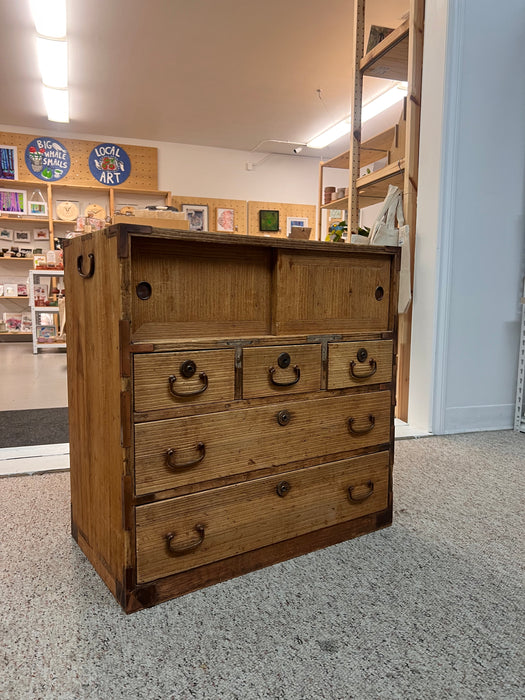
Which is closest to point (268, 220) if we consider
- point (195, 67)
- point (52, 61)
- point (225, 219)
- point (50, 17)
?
point (225, 219)

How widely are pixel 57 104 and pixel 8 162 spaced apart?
181cm

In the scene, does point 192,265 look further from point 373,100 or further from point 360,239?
point 373,100

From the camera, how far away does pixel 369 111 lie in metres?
6.77

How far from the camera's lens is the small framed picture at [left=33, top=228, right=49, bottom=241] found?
8156mm

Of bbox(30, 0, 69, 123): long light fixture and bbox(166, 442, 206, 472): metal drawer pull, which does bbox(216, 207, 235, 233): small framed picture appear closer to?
bbox(30, 0, 69, 123): long light fixture

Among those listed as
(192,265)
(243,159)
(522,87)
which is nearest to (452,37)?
(522,87)

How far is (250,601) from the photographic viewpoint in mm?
1225

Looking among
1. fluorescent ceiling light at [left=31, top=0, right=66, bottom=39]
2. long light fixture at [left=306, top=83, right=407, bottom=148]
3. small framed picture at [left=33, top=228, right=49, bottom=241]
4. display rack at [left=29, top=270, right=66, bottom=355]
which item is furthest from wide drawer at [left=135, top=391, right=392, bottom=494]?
small framed picture at [left=33, top=228, right=49, bottom=241]

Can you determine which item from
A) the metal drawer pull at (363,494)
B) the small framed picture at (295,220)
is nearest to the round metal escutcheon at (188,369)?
the metal drawer pull at (363,494)

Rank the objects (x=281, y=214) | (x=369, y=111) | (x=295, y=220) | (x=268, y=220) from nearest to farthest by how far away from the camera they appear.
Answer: (x=369, y=111) < (x=268, y=220) < (x=281, y=214) < (x=295, y=220)

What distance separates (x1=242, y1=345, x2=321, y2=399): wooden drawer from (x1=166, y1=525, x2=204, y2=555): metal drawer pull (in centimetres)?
37

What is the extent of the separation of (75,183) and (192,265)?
7.87 meters

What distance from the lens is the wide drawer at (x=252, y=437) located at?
1.17 metres

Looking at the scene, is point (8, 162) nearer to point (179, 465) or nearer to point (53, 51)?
point (53, 51)
